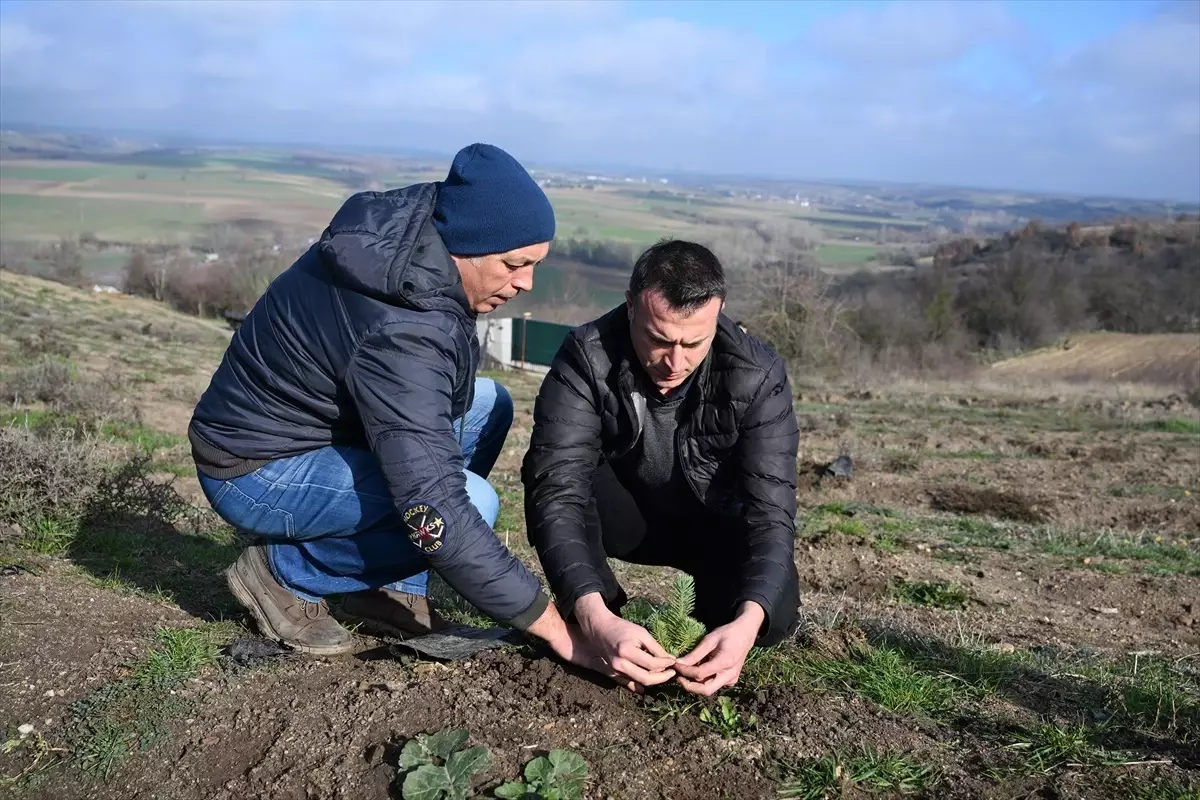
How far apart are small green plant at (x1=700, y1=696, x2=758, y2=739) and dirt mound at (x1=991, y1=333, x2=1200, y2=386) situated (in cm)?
3326

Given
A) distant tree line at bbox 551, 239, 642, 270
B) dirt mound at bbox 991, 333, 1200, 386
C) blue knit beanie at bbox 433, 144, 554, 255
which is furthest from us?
distant tree line at bbox 551, 239, 642, 270

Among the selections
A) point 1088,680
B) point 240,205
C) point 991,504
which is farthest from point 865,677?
point 240,205

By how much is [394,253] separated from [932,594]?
157 inches

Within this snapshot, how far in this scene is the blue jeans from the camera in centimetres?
291

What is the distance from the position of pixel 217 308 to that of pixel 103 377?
34.7 metres

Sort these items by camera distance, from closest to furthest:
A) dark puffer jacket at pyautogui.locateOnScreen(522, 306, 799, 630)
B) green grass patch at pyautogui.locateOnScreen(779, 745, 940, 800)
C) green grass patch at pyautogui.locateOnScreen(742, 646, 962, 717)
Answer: green grass patch at pyautogui.locateOnScreen(779, 745, 940, 800) → green grass patch at pyautogui.locateOnScreen(742, 646, 962, 717) → dark puffer jacket at pyautogui.locateOnScreen(522, 306, 799, 630)

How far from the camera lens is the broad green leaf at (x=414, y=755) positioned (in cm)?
237

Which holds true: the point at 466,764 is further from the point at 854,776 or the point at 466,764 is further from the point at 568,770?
the point at 854,776

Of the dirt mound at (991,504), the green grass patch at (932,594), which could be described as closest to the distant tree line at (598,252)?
the dirt mound at (991,504)

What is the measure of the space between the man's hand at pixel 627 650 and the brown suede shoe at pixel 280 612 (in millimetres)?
966

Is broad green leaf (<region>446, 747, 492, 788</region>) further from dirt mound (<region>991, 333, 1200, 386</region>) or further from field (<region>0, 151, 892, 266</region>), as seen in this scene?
field (<region>0, 151, 892, 266</region>)

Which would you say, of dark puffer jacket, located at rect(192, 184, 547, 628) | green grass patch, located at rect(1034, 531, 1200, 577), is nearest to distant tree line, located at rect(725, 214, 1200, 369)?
green grass patch, located at rect(1034, 531, 1200, 577)

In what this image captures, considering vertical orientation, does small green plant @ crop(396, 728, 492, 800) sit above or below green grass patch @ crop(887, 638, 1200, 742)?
above

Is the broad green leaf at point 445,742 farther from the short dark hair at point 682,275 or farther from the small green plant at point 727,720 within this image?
the short dark hair at point 682,275
